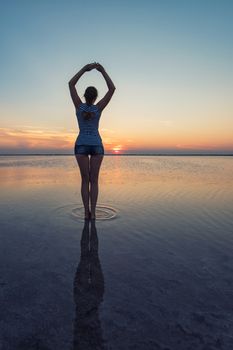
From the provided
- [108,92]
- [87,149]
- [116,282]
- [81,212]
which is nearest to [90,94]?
[108,92]

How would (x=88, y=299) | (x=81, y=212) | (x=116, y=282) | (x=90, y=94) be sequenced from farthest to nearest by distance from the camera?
1. (x=81, y=212)
2. (x=90, y=94)
3. (x=116, y=282)
4. (x=88, y=299)

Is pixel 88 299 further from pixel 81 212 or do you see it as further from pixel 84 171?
pixel 81 212

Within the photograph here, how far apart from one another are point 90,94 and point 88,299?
3849 mm

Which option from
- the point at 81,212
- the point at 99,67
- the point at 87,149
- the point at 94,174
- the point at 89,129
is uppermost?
the point at 99,67

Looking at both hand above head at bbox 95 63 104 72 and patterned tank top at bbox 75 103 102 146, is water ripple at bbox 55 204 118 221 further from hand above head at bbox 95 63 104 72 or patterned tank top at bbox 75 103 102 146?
hand above head at bbox 95 63 104 72

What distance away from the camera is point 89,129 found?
528cm

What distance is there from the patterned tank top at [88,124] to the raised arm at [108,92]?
0.14m

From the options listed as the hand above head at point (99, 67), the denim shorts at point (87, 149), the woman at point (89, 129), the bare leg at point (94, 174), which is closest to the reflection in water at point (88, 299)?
the bare leg at point (94, 174)

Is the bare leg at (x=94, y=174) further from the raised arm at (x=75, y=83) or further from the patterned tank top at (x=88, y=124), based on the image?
the raised arm at (x=75, y=83)

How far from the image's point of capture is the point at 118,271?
9.72 feet

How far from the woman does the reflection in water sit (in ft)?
6.16

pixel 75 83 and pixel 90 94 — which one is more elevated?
pixel 75 83

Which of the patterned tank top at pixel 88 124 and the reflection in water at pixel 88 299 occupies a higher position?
the patterned tank top at pixel 88 124

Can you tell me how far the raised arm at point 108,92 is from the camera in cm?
535
